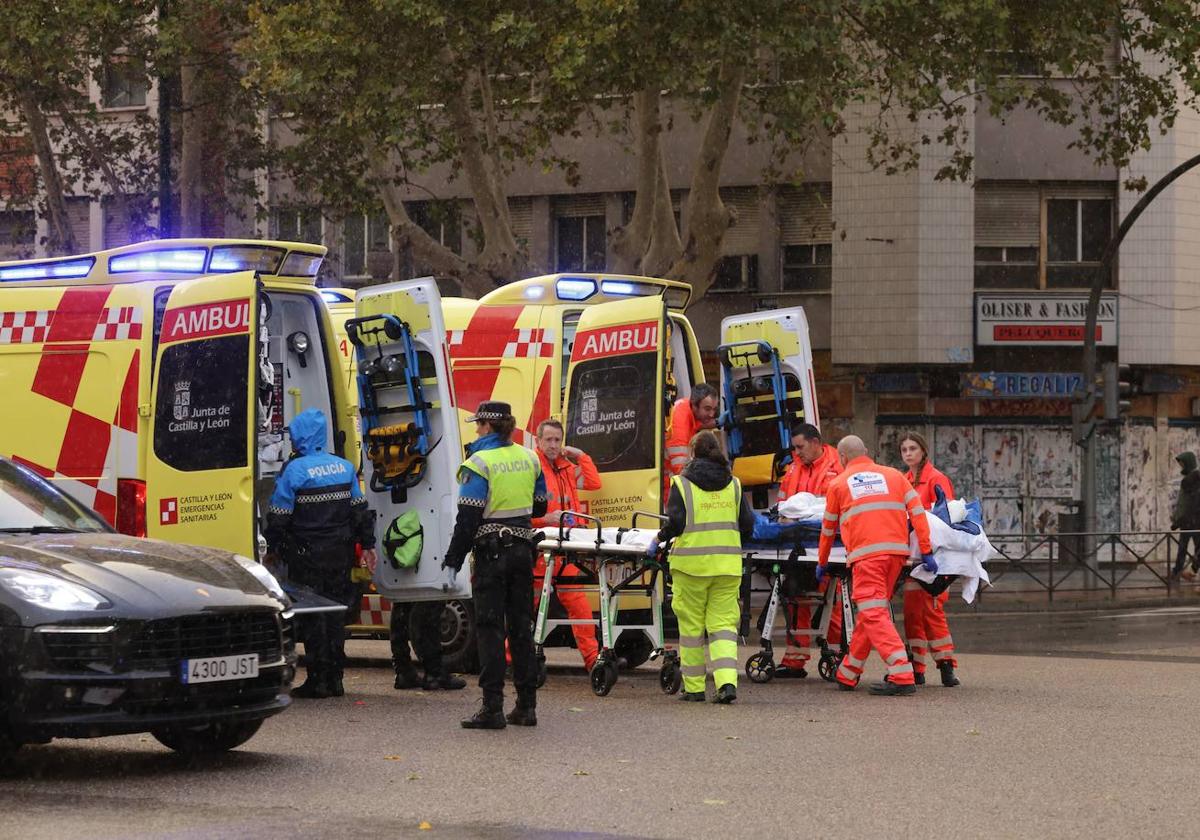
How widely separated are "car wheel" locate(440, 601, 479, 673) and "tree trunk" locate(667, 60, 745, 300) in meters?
9.47

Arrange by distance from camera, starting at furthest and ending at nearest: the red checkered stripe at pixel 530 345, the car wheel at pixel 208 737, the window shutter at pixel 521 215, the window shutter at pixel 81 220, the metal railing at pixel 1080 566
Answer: the window shutter at pixel 81 220 → the window shutter at pixel 521 215 → the metal railing at pixel 1080 566 → the red checkered stripe at pixel 530 345 → the car wheel at pixel 208 737

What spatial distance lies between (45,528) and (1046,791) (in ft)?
15.0

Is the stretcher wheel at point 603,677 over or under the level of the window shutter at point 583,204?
under

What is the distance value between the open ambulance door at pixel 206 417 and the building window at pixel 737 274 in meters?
19.3

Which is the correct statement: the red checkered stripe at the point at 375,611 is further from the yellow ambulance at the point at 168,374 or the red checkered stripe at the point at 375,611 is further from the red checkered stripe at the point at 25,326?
the red checkered stripe at the point at 25,326

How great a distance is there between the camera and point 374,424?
13.0m

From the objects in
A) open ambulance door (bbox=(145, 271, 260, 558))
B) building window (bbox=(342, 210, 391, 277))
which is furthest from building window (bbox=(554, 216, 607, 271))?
open ambulance door (bbox=(145, 271, 260, 558))

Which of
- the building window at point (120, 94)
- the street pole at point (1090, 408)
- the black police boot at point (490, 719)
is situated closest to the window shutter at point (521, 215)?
the building window at point (120, 94)

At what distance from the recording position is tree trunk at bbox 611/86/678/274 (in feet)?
75.3

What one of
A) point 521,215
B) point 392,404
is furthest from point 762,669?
point 521,215

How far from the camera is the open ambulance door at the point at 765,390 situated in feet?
50.1

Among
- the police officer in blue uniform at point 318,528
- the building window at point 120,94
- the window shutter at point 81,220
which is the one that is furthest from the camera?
the window shutter at point 81,220

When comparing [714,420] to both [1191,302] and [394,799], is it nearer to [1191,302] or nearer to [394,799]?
[394,799]

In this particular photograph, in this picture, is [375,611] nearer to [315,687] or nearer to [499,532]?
[315,687]
